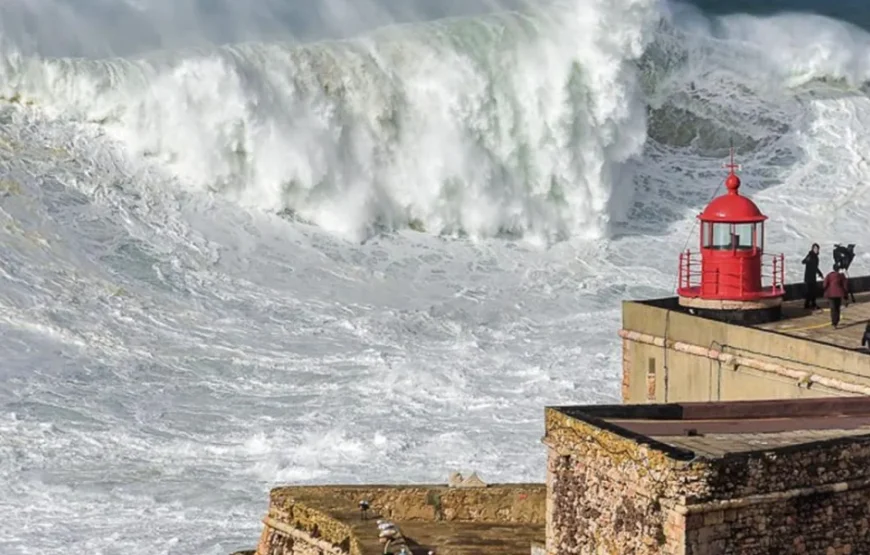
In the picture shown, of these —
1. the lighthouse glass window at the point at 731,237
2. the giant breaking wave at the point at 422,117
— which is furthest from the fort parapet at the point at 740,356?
the giant breaking wave at the point at 422,117

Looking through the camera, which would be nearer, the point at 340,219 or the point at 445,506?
the point at 445,506

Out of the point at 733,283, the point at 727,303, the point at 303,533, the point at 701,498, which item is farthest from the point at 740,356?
the point at 701,498

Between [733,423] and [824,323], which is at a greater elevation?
[824,323]

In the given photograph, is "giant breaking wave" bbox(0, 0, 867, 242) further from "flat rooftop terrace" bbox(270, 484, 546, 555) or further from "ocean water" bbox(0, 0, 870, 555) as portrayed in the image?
"flat rooftop terrace" bbox(270, 484, 546, 555)

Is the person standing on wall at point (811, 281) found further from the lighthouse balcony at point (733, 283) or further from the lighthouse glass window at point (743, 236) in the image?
the lighthouse glass window at point (743, 236)

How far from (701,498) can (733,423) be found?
5.74 feet

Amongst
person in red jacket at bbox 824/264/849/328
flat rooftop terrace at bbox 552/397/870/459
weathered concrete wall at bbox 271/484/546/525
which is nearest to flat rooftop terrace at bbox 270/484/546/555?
weathered concrete wall at bbox 271/484/546/525

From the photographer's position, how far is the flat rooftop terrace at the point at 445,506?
13203 millimetres

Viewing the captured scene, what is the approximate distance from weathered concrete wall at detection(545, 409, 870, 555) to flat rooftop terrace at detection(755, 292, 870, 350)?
540cm

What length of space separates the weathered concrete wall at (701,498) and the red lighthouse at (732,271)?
6.70 metres

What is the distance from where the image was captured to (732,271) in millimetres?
17297

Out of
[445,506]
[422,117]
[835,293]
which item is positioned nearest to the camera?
[445,506]

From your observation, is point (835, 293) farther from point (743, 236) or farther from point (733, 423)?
point (733, 423)

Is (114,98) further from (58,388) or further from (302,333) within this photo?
(58,388)
